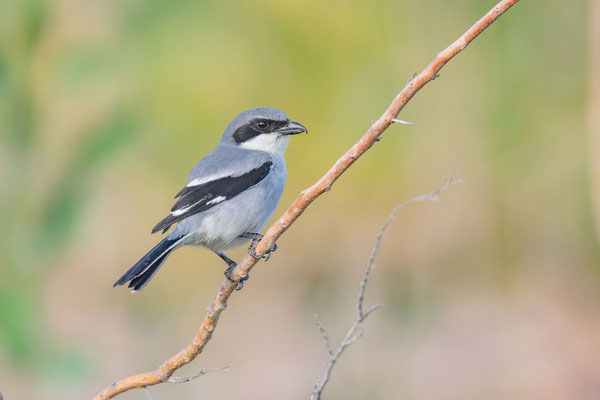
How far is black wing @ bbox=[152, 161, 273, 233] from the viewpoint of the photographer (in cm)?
292

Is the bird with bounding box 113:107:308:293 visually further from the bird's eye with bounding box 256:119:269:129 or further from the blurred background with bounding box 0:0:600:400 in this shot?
the blurred background with bounding box 0:0:600:400

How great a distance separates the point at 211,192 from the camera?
3.02 metres

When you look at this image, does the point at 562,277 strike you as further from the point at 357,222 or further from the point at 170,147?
the point at 170,147

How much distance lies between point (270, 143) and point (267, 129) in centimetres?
7

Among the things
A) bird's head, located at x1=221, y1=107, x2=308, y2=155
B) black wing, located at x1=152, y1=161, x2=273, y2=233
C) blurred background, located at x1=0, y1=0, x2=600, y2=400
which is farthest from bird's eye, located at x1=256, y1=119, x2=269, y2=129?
blurred background, located at x1=0, y1=0, x2=600, y2=400

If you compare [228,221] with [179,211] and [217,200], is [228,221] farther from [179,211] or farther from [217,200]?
[179,211]

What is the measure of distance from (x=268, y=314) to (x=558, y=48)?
10.4 ft

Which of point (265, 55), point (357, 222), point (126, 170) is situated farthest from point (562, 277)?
point (126, 170)

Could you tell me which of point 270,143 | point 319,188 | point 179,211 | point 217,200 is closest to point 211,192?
point 217,200

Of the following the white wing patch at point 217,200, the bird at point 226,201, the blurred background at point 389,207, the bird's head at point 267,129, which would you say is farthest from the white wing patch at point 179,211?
the blurred background at point 389,207

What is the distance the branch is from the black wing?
79cm

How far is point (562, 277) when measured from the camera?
565cm

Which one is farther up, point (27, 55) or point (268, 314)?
point (27, 55)

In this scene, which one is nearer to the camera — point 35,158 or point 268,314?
point 35,158
